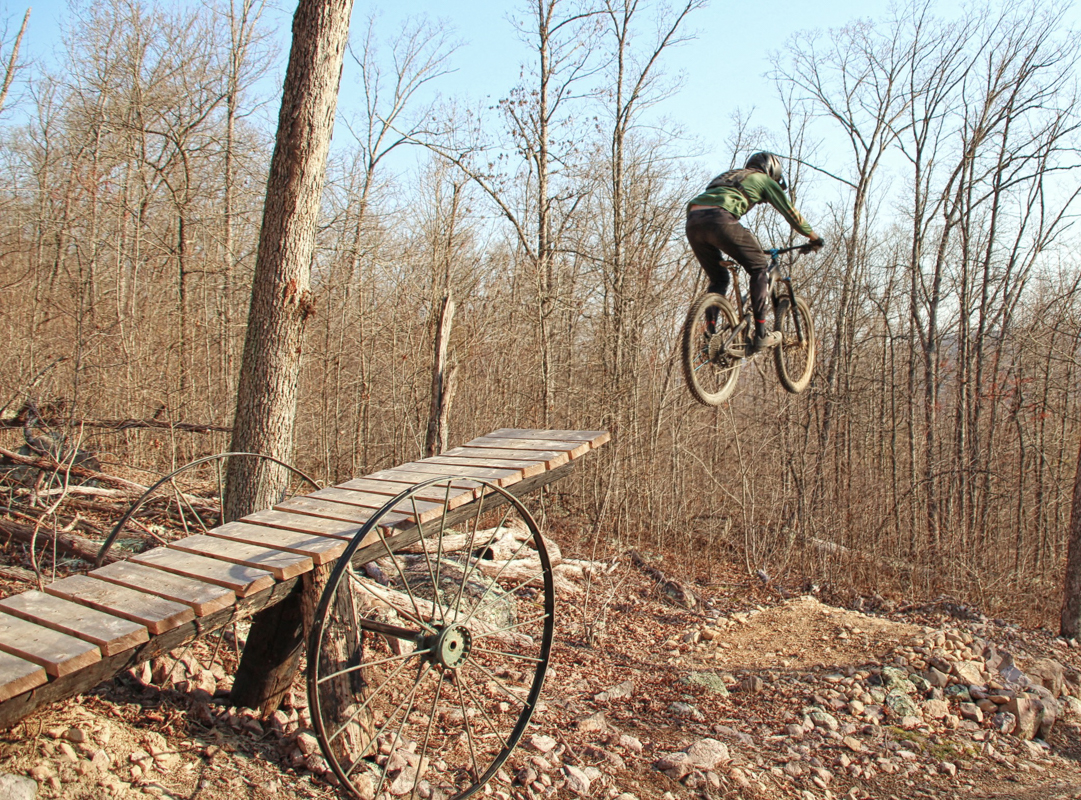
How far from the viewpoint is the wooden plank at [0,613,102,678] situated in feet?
7.23

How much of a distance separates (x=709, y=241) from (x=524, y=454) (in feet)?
8.44

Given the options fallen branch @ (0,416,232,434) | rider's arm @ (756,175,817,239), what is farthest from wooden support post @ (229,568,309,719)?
rider's arm @ (756,175,817,239)

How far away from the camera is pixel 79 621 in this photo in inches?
99.0

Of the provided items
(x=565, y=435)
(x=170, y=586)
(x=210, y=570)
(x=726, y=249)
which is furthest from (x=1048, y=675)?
(x=170, y=586)

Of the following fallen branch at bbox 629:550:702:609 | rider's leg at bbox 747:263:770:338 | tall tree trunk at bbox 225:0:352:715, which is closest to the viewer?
tall tree trunk at bbox 225:0:352:715

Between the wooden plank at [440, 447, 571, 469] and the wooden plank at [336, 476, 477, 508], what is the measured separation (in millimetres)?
501

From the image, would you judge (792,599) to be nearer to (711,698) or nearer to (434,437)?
(711,698)

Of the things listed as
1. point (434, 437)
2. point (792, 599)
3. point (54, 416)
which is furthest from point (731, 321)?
point (54, 416)

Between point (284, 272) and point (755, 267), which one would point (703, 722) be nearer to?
point (755, 267)

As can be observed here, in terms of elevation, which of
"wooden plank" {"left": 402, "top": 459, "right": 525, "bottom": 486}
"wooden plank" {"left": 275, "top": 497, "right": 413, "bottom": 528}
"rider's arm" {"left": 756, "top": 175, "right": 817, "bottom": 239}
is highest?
"rider's arm" {"left": 756, "top": 175, "right": 817, "bottom": 239}

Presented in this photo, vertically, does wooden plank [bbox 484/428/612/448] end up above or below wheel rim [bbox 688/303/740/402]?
below

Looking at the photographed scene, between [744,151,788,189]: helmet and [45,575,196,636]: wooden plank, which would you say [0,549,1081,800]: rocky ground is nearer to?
[45,575,196,636]: wooden plank

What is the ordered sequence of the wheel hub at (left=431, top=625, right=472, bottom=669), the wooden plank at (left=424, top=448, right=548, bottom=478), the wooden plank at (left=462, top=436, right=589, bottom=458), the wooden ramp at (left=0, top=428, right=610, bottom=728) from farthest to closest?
1. the wooden plank at (left=462, top=436, right=589, bottom=458)
2. the wooden plank at (left=424, top=448, right=548, bottom=478)
3. the wheel hub at (left=431, top=625, right=472, bottom=669)
4. the wooden ramp at (left=0, top=428, right=610, bottom=728)

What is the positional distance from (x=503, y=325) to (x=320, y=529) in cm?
948
